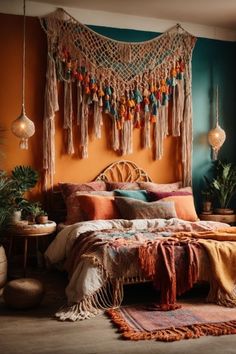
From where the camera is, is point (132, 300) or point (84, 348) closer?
point (84, 348)

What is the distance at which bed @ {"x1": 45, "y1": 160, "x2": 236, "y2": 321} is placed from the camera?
11.2 ft

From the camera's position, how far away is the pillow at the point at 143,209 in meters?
4.58

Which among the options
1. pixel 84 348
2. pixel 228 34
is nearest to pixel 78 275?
pixel 84 348

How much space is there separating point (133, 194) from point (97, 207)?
0.50 meters

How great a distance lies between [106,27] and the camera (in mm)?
5363

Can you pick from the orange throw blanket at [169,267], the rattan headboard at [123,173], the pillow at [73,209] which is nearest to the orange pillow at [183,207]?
the rattan headboard at [123,173]

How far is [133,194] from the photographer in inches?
194

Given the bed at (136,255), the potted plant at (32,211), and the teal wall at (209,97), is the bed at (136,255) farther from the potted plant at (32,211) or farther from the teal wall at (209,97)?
the teal wall at (209,97)

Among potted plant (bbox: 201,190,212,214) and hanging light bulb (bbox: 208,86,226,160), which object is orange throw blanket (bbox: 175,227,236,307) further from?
hanging light bulb (bbox: 208,86,226,160)

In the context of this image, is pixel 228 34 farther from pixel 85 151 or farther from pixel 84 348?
pixel 84 348

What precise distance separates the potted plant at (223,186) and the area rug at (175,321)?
2.25m

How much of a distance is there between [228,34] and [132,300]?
3899 millimetres

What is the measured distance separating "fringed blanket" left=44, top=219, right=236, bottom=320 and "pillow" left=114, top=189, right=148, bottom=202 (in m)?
1.15

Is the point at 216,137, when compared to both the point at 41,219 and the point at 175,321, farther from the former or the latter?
the point at 175,321
